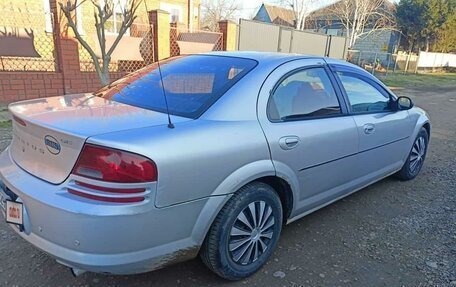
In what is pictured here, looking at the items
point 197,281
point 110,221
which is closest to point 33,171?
point 110,221

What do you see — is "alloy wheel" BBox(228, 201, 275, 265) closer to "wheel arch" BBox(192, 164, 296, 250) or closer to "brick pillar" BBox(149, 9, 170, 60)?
"wheel arch" BBox(192, 164, 296, 250)

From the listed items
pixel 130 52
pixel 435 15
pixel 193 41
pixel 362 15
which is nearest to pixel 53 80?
pixel 130 52

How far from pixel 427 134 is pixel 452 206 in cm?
115

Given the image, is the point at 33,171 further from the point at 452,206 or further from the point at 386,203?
the point at 452,206

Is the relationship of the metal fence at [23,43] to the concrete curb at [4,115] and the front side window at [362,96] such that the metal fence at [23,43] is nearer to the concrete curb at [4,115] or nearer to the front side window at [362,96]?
the concrete curb at [4,115]

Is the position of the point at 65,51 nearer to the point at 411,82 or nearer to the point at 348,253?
the point at 348,253

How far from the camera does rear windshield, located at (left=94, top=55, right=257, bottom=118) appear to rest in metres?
2.38

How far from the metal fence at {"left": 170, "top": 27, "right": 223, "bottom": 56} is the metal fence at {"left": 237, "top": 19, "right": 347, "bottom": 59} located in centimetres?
107

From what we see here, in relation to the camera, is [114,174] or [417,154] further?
[417,154]

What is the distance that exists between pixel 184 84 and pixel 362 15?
2829 cm

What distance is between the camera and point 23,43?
30.0 feet

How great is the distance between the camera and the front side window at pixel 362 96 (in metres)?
3.25

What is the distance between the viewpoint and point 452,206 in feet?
12.5

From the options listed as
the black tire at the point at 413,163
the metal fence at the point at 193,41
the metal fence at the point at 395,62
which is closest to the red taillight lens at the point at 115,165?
the black tire at the point at 413,163
